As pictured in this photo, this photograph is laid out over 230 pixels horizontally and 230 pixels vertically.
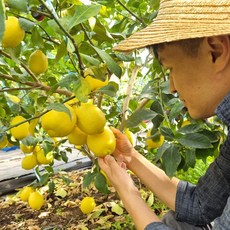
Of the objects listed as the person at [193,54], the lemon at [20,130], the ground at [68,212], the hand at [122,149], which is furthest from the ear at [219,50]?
the ground at [68,212]

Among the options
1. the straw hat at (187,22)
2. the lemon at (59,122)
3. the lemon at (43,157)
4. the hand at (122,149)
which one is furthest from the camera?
the lemon at (43,157)

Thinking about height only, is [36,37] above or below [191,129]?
above

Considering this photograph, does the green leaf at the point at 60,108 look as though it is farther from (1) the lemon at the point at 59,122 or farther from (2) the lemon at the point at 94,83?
(2) the lemon at the point at 94,83

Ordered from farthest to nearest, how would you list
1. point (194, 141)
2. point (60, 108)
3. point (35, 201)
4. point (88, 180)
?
point (35, 201)
point (88, 180)
point (194, 141)
point (60, 108)

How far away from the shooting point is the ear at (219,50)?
734 millimetres

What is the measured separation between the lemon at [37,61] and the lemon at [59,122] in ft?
0.80

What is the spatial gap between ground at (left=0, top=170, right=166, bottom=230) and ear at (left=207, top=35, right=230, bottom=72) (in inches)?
51.6

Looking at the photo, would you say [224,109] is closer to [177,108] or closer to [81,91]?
[81,91]

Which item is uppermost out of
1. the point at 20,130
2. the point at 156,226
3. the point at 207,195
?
the point at 20,130

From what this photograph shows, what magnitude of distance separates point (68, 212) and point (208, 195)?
1219 mm

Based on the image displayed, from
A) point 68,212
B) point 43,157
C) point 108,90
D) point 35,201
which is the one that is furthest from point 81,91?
point 68,212

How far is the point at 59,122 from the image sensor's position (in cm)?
92

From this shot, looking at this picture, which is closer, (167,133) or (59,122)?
(59,122)

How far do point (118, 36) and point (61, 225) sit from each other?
1.17 m
